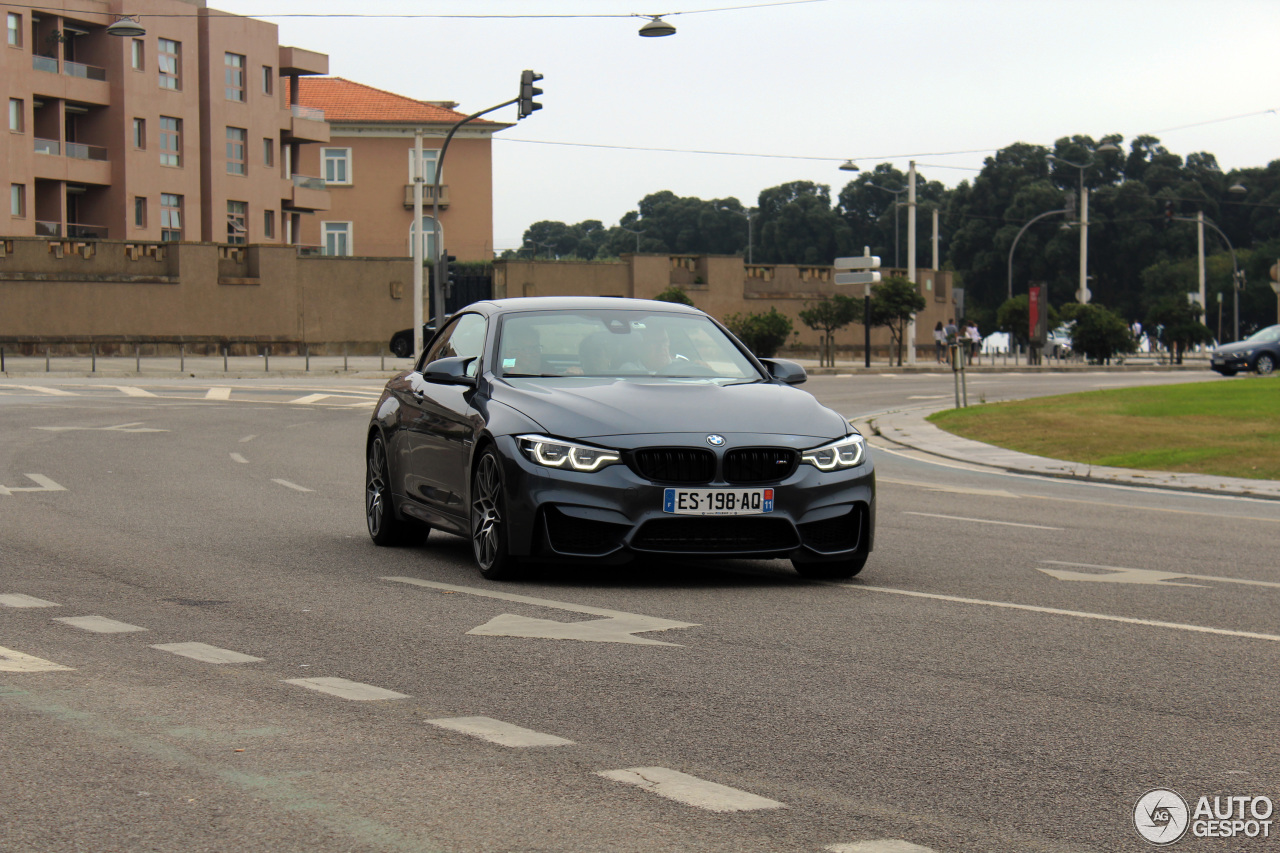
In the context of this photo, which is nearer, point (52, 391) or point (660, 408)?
point (660, 408)

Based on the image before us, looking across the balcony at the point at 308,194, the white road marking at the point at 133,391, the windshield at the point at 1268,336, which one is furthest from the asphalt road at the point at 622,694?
the balcony at the point at 308,194

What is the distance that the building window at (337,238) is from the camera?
8312 cm

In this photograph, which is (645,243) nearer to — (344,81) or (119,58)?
(344,81)

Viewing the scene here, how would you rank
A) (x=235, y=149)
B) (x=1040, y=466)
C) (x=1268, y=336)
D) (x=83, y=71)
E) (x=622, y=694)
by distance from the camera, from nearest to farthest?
(x=622, y=694)
(x=1040, y=466)
(x=1268, y=336)
(x=83, y=71)
(x=235, y=149)

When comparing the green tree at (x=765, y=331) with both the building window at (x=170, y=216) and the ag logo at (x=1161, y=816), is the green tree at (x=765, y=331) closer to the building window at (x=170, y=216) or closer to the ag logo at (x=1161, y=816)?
the building window at (x=170, y=216)

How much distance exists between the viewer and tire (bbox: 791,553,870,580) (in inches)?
360

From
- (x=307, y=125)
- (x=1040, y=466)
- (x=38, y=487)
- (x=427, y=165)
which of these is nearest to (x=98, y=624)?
(x=38, y=487)

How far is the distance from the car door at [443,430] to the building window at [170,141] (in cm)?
6147

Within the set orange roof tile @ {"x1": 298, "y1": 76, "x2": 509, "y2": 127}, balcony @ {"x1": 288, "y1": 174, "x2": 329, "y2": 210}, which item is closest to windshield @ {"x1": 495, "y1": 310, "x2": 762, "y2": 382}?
balcony @ {"x1": 288, "y1": 174, "x2": 329, "y2": 210}

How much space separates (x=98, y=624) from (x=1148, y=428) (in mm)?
19068

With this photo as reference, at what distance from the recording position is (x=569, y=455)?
8539mm

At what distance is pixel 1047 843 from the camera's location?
418 centimetres

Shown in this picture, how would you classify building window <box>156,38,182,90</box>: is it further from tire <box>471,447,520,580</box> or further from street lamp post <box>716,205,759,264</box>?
street lamp post <box>716,205,759,264</box>

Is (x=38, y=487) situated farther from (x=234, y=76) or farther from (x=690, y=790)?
(x=234, y=76)
